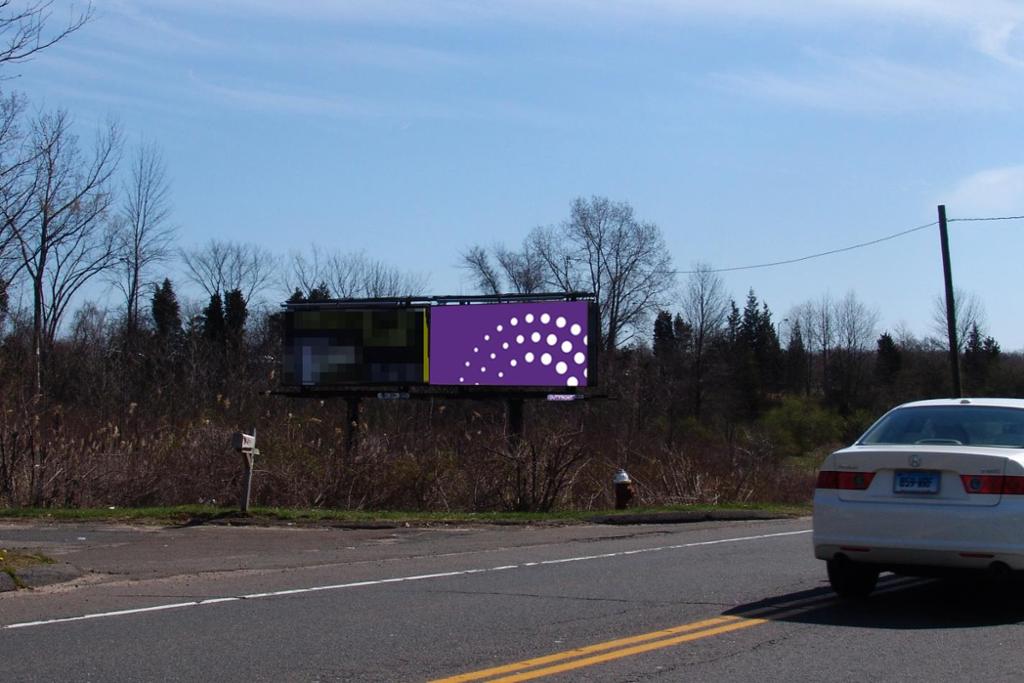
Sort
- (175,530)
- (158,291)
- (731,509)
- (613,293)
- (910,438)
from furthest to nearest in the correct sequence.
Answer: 1. (158,291)
2. (613,293)
3. (731,509)
4. (175,530)
5. (910,438)

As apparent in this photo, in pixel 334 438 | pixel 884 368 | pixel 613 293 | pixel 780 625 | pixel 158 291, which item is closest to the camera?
pixel 780 625

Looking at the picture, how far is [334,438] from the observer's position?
24828 millimetres

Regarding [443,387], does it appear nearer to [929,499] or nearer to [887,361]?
[929,499]

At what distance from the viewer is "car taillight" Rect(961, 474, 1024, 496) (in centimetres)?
841

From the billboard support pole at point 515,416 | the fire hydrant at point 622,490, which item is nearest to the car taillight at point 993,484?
the fire hydrant at point 622,490

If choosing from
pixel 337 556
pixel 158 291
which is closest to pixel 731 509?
pixel 337 556

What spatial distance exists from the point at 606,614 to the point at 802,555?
4782mm

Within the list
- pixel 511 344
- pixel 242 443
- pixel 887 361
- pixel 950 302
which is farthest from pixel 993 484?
pixel 887 361

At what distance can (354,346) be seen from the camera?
28.2 meters

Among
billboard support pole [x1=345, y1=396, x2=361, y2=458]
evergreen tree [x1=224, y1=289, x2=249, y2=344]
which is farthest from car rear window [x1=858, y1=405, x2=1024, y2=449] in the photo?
evergreen tree [x1=224, y1=289, x2=249, y2=344]

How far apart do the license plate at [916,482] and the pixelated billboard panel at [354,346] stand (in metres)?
19.2

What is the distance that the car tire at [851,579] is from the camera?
948 centimetres

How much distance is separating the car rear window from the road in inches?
53.5

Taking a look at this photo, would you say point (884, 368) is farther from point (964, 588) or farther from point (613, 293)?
point (964, 588)
